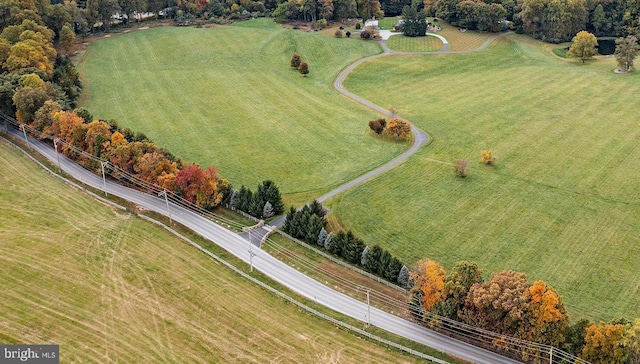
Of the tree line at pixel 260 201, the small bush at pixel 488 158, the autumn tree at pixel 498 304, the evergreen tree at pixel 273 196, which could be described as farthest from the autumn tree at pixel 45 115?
the autumn tree at pixel 498 304

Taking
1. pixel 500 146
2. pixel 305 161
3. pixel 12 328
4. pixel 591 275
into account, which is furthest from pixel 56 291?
pixel 500 146

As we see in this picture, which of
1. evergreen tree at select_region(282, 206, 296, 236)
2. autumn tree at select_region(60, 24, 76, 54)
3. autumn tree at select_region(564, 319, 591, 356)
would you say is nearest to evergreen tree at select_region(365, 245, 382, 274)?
evergreen tree at select_region(282, 206, 296, 236)

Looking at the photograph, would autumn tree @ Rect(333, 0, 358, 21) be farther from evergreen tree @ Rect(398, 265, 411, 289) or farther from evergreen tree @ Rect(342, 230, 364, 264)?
evergreen tree @ Rect(398, 265, 411, 289)

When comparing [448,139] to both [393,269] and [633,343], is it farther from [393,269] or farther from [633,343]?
[633,343]

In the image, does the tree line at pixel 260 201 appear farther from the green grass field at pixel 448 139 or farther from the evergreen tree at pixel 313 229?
the evergreen tree at pixel 313 229

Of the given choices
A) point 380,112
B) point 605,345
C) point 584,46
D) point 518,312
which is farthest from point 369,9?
point 605,345

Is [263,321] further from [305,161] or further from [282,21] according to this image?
[282,21]
